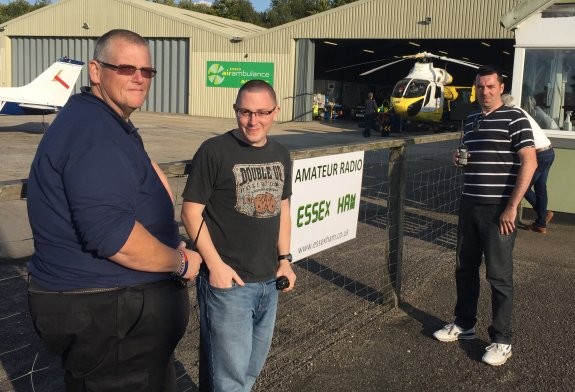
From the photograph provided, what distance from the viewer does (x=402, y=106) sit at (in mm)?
31312

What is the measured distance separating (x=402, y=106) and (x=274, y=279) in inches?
1151

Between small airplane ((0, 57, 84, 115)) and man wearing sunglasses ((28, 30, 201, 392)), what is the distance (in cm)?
2375

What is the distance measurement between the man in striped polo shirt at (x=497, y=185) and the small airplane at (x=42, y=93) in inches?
890

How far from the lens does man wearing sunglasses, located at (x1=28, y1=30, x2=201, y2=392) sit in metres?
2.06

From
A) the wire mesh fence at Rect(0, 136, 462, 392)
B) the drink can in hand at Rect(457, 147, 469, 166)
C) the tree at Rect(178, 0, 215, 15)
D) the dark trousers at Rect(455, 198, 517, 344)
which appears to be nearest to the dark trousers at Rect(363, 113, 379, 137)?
the wire mesh fence at Rect(0, 136, 462, 392)

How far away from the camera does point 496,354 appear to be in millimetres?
4371

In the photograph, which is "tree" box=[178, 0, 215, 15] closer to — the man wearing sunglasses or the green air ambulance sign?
the green air ambulance sign

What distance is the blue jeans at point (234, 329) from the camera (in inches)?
114

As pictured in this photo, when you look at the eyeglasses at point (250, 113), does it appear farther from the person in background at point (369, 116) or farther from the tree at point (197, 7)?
the tree at point (197, 7)

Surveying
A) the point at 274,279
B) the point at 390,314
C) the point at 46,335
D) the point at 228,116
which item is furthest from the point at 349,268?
the point at 228,116

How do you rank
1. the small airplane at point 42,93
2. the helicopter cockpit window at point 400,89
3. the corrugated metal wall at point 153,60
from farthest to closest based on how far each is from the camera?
the corrugated metal wall at point 153,60
the helicopter cockpit window at point 400,89
the small airplane at point 42,93

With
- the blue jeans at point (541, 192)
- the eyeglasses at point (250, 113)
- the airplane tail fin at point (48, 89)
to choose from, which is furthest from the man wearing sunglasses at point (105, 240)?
the airplane tail fin at point (48, 89)

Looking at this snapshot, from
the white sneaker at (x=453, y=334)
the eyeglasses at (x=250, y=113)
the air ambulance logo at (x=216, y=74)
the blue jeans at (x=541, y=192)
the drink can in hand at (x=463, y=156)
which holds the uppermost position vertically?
the air ambulance logo at (x=216, y=74)

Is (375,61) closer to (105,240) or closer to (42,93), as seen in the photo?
(42,93)
